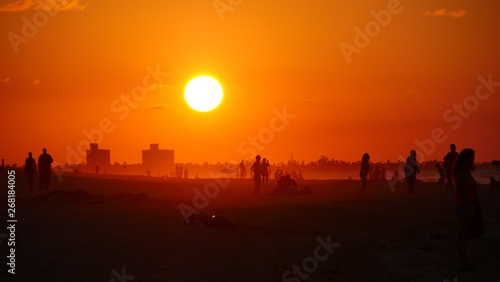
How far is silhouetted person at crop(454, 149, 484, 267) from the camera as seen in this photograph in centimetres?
1323

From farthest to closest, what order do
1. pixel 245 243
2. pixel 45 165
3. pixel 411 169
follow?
pixel 411 169, pixel 45 165, pixel 245 243

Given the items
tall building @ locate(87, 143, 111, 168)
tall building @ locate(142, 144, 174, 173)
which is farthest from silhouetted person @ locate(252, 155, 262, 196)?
tall building @ locate(142, 144, 174, 173)

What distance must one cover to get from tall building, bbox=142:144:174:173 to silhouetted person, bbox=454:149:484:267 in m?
132

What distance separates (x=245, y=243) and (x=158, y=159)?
131 meters

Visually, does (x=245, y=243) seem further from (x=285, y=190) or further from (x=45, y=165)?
(x=45, y=165)

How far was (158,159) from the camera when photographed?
475ft

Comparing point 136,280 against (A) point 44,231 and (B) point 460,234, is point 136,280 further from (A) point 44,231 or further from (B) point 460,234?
(B) point 460,234

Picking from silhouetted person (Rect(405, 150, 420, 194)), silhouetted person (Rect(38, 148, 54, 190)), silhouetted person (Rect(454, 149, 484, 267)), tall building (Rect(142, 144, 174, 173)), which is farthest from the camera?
tall building (Rect(142, 144, 174, 173))

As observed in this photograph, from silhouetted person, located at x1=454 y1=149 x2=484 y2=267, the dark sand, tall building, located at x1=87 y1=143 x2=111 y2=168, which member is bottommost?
the dark sand

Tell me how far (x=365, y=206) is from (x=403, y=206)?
1453mm

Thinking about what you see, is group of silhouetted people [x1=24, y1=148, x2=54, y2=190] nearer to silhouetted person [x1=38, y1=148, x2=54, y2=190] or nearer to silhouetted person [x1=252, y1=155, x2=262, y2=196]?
silhouetted person [x1=38, y1=148, x2=54, y2=190]

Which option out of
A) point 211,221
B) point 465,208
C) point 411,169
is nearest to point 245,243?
point 211,221

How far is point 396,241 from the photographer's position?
17391 millimetres

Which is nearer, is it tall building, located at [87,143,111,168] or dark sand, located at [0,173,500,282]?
dark sand, located at [0,173,500,282]
